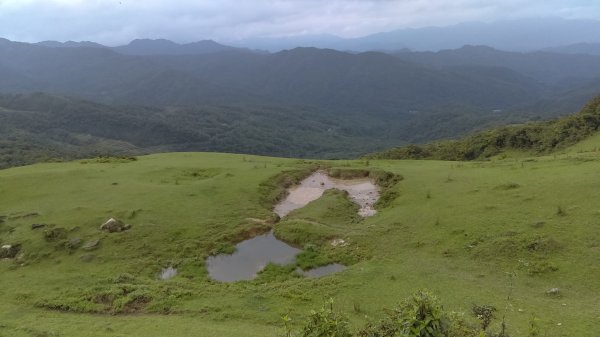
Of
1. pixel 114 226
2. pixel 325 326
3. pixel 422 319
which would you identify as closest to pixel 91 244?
pixel 114 226

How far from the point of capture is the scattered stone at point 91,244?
22109 millimetres

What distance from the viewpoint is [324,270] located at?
19844mm

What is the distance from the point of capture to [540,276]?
16.5 m

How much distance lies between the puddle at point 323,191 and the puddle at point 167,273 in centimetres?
765

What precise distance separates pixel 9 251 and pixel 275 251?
13.5 meters

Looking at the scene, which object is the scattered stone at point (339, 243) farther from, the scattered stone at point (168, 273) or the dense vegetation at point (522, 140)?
the dense vegetation at point (522, 140)

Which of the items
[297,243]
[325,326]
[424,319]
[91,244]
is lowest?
[297,243]

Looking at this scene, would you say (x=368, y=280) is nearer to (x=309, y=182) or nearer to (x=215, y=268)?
(x=215, y=268)

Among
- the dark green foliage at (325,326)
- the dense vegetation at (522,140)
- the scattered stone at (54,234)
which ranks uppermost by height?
the dark green foliage at (325,326)

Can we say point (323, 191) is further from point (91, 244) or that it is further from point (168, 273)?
point (91, 244)

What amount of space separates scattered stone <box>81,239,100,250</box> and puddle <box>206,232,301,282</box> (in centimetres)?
588

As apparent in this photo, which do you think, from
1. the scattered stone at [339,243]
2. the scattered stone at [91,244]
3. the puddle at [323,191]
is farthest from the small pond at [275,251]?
the scattered stone at [91,244]

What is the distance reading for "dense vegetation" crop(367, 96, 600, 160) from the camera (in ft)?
141

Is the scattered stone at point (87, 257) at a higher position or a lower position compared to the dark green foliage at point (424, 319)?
lower
